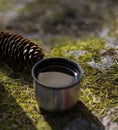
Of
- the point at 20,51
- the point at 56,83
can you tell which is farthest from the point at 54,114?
the point at 20,51

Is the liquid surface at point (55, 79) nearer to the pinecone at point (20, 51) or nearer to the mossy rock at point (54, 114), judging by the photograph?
the mossy rock at point (54, 114)

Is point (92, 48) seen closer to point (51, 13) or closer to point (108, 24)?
point (108, 24)

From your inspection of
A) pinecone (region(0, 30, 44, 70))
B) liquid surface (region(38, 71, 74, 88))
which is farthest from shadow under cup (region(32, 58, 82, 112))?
pinecone (region(0, 30, 44, 70))

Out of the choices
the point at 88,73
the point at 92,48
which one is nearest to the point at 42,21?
the point at 92,48

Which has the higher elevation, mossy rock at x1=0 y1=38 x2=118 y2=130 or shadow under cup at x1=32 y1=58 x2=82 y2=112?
shadow under cup at x1=32 y1=58 x2=82 y2=112

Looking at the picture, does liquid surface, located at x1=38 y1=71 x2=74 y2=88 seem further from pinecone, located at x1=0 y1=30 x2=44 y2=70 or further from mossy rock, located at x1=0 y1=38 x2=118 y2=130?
pinecone, located at x1=0 y1=30 x2=44 y2=70

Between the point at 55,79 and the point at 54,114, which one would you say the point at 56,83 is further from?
the point at 54,114

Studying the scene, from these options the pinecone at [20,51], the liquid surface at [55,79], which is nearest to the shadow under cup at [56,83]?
the liquid surface at [55,79]
